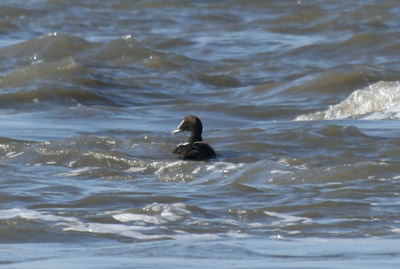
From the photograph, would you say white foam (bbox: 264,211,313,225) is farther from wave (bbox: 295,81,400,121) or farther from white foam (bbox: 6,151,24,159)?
wave (bbox: 295,81,400,121)

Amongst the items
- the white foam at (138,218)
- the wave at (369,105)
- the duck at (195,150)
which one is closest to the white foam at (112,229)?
the white foam at (138,218)

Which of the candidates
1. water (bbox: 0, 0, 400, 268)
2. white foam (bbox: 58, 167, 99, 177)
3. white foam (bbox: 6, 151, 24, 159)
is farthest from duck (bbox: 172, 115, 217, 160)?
white foam (bbox: 6, 151, 24, 159)

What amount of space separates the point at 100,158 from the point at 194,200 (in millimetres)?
2067

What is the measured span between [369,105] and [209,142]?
3.87 m

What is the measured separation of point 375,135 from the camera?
1240 cm

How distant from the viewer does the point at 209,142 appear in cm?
1248

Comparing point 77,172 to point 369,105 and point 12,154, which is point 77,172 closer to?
point 12,154

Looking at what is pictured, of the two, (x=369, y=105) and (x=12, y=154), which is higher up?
(x=369, y=105)

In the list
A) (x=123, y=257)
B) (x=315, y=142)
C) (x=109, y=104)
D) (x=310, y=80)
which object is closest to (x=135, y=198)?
(x=123, y=257)

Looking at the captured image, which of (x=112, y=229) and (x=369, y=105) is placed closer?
(x=112, y=229)

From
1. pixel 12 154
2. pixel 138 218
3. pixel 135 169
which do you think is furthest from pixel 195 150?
pixel 138 218

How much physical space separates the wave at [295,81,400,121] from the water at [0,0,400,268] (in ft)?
0.09

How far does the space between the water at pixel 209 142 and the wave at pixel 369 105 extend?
3 centimetres

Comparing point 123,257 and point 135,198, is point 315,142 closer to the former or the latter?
point 135,198
